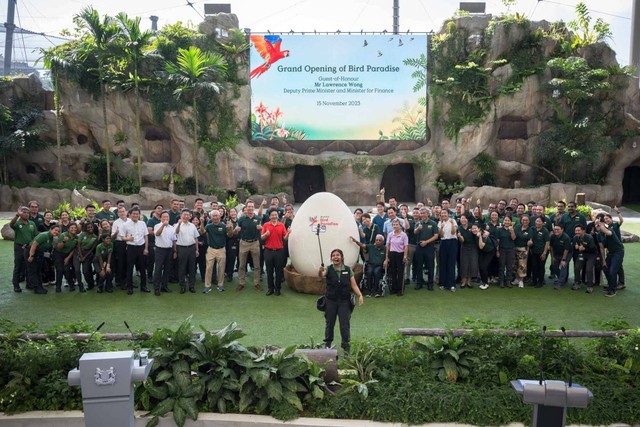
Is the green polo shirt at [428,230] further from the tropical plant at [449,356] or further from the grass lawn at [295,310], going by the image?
the tropical plant at [449,356]

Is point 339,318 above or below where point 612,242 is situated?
below

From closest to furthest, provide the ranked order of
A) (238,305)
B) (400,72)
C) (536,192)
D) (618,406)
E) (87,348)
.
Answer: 1. (618,406)
2. (87,348)
3. (238,305)
4. (536,192)
5. (400,72)

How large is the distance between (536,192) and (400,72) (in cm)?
682

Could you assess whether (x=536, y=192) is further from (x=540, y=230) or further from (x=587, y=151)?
(x=540, y=230)

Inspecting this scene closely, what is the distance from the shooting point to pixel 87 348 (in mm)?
6145

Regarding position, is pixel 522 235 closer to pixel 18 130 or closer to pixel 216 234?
pixel 216 234

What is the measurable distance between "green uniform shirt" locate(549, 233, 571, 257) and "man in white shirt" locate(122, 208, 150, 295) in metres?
7.19

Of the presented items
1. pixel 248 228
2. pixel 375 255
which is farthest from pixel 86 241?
pixel 375 255

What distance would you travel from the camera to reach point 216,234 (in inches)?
416

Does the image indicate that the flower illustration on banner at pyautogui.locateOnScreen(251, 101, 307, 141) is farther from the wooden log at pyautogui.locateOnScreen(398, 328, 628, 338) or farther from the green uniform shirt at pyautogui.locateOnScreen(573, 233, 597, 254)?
the wooden log at pyautogui.locateOnScreen(398, 328, 628, 338)

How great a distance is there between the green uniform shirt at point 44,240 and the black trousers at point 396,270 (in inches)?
232

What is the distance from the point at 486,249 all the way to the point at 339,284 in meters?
4.49

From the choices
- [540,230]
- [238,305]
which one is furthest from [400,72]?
[238,305]

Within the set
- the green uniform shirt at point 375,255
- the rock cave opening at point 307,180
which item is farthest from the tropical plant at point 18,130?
the green uniform shirt at point 375,255
